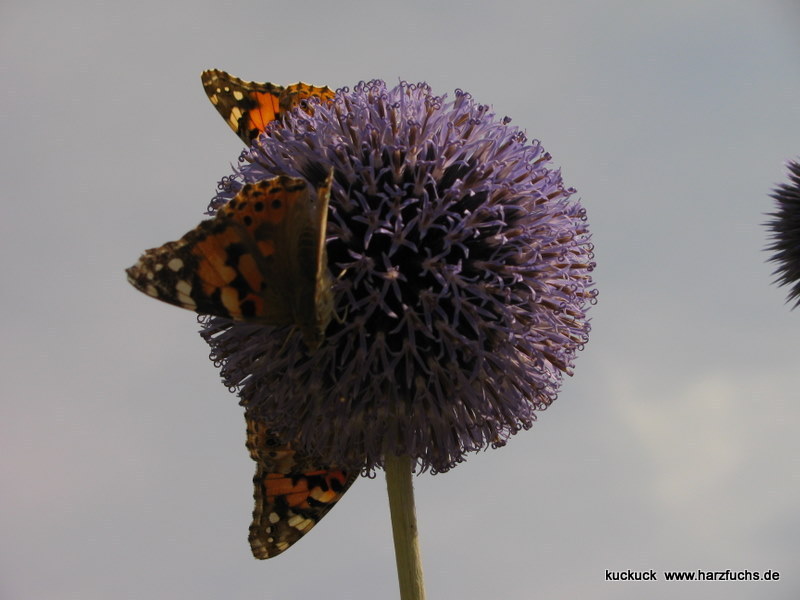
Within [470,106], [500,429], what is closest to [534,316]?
[500,429]

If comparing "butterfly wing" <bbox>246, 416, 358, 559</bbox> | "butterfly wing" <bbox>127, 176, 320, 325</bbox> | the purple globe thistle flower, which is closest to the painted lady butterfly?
"butterfly wing" <bbox>127, 176, 320, 325</bbox>

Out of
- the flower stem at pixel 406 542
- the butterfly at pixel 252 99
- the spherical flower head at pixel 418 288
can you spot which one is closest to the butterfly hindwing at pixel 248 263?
the spherical flower head at pixel 418 288

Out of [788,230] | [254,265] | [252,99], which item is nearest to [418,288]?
[254,265]

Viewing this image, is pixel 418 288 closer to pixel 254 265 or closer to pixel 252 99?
pixel 254 265

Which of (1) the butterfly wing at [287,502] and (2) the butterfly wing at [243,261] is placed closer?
(2) the butterfly wing at [243,261]

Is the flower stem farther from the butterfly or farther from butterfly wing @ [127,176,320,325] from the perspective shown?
the butterfly

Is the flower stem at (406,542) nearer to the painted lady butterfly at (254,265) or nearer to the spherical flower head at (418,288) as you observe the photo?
the spherical flower head at (418,288)
